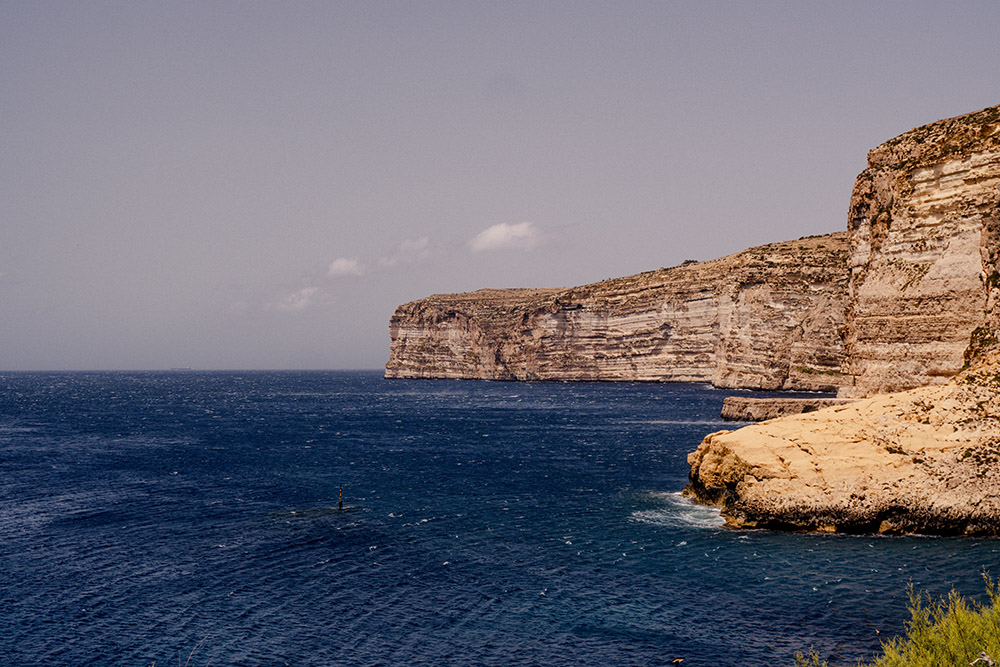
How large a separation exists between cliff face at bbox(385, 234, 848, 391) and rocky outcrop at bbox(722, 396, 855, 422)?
98.7ft

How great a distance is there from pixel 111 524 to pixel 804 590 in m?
31.1

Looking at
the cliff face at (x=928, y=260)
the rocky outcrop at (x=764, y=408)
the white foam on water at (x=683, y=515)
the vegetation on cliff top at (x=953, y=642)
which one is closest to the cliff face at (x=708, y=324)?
the rocky outcrop at (x=764, y=408)

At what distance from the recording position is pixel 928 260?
4144cm

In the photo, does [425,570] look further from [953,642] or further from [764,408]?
[764,408]

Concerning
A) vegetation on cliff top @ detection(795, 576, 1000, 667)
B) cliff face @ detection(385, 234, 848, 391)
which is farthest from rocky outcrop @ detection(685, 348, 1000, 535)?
cliff face @ detection(385, 234, 848, 391)

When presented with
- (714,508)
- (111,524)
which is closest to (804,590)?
(714,508)

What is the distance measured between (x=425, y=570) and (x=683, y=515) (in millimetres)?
13839

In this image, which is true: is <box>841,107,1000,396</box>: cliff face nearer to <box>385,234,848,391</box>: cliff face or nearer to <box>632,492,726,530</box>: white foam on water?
<box>632,492,726,530</box>: white foam on water

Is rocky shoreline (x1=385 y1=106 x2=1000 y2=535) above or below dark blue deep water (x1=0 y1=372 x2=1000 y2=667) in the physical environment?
above

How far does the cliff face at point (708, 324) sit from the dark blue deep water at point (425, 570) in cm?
7152

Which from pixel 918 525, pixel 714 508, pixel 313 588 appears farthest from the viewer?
pixel 714 508

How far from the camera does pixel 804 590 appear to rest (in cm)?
2405

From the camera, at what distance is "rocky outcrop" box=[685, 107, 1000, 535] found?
29906mm

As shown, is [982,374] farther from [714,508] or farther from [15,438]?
[15,438]
